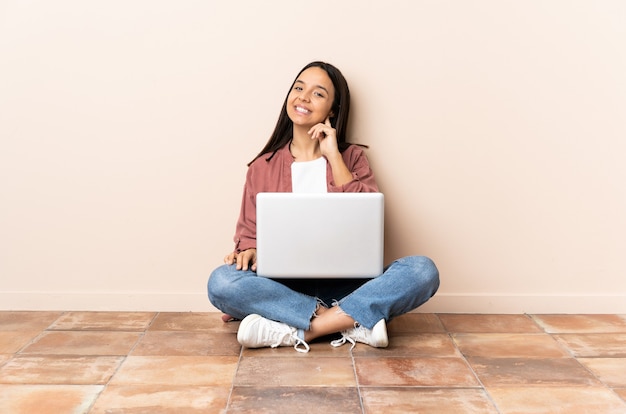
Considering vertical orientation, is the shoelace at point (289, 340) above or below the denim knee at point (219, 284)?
below

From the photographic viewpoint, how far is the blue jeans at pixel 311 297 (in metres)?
2.29

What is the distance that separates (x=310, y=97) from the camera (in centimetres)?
253

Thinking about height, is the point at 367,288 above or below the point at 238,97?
below

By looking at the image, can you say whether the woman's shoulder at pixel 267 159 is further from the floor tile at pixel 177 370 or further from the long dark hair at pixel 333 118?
the floor tile at pixel 177 370

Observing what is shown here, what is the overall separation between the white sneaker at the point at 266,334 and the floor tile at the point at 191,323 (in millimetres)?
238

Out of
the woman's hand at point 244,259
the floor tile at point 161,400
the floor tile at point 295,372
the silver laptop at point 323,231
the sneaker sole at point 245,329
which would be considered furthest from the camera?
the woman's hand at point 244,259

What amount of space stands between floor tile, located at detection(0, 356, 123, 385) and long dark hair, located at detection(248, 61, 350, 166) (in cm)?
89

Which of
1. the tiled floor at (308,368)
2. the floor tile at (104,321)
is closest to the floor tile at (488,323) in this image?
the tiled floor at (308,368)

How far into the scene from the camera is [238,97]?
2627mm

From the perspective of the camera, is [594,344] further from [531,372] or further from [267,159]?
[267,159]

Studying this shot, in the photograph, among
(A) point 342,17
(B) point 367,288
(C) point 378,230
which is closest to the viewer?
(C) point 378,230

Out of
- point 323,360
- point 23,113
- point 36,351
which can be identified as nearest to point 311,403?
point 323,360

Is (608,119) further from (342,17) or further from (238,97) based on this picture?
(238,97)

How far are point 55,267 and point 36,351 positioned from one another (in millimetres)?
538
